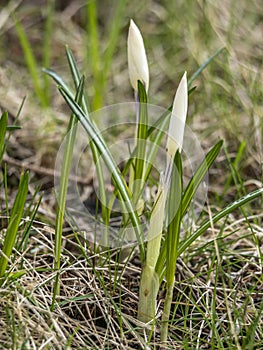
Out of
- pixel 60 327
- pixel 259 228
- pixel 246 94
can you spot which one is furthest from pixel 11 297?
pixel 246 94

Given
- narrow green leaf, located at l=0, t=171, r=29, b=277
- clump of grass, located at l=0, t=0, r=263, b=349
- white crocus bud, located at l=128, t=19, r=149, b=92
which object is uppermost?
white crocus bud, located at l=128, t=19, r=149, b=92

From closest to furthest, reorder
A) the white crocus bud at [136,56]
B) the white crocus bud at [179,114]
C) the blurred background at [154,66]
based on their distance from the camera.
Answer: the white crocus bud at [179,114], the white crocus bud at [136,56], the blurred background at [154,66]

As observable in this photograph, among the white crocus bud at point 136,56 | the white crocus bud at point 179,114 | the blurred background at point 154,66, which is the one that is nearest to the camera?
the white crocus bud at point 179,114

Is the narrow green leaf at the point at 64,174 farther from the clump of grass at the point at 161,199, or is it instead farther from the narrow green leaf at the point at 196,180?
the narrow green leaf at the point at 196,180

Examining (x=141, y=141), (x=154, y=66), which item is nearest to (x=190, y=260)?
(x=141, y=141)

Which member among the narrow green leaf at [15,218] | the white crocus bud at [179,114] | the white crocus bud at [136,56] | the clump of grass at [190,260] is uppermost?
the white crocus bud at [136,56]

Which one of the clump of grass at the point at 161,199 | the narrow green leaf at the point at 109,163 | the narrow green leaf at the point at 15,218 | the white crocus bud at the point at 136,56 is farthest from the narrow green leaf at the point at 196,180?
the narrow green leaf at the point at 15,218

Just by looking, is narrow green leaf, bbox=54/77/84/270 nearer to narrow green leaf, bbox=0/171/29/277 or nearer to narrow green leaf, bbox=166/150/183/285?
narrow green leaf, bbox=0/171/29/277

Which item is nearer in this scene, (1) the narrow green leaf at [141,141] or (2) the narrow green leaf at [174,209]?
(2) the narrow green leaf at [174,209]

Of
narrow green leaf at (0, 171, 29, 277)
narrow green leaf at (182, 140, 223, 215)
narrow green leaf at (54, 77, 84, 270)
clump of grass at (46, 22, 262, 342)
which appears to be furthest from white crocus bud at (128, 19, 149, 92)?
narrow green leaf at (0, 171, 29, 277)
